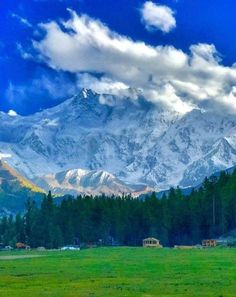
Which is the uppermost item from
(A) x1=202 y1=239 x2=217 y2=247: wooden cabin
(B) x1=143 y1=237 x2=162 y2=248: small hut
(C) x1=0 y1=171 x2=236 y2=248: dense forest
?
(C) x1=0 y1=171 x2=236 y2=248: dense forest

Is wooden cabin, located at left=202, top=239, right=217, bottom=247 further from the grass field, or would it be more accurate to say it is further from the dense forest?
the grass field

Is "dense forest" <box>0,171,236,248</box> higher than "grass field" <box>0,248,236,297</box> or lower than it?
higher

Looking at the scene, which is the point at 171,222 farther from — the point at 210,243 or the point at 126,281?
the point at 126,281

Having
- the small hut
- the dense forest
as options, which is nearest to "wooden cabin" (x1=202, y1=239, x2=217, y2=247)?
the small hut

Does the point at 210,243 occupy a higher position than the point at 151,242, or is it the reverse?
the point at 151,242

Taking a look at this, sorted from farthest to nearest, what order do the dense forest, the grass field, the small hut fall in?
the dense forest < the small hut < the grass field

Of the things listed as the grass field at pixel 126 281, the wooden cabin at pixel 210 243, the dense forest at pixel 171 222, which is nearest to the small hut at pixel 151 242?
the dense forest at pixel 171 222

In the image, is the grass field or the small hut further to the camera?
the small hut

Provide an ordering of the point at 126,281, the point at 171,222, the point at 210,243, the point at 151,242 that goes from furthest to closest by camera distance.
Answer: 1. the point at 171,222
2. the point at 151,242
3. the point at 210,243
4. the point at 126,281

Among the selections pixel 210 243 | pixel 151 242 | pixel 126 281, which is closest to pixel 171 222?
pixel 151 242

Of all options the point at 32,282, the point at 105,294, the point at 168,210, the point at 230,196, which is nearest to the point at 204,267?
the point at 32,282

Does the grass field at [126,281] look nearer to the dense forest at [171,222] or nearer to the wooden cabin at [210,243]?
the wooden cabin at [210,243]

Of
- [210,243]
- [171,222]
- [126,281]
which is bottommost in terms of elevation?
[126,281]

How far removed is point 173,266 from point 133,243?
116 meters
